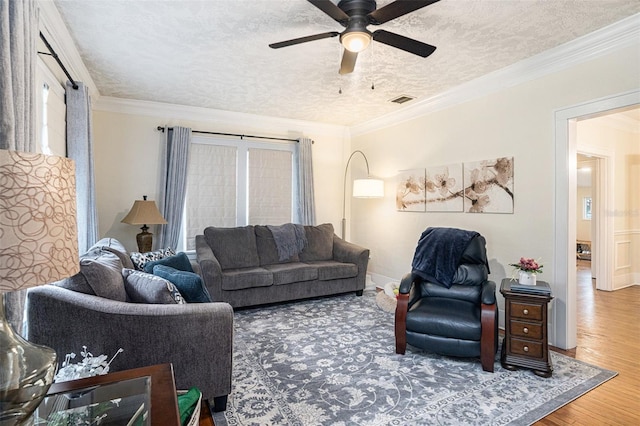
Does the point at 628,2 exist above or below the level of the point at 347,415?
above

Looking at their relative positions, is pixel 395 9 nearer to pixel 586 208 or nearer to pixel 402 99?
pixel 402 99

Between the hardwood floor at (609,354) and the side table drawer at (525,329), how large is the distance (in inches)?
18.3

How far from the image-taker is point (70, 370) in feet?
5.00

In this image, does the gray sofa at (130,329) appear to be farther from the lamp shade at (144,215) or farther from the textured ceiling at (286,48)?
the lamp shade at (144,215)

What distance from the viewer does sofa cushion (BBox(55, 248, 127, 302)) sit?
1932 millimetres

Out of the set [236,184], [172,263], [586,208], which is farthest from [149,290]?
[586,208]

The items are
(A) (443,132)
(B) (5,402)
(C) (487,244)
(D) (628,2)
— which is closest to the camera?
(B) (5,402)

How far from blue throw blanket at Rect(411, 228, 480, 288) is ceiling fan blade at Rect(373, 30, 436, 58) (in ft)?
5.82

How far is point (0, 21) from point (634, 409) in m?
4.07

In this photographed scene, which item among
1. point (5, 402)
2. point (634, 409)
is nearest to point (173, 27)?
point (5, 402)

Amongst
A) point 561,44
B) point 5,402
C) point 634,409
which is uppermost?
point 561,44

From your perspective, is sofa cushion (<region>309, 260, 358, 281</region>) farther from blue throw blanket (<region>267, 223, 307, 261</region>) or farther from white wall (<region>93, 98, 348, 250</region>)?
white wall (<region>93, 98, 348, 250</region>)

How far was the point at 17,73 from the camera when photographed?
156cm

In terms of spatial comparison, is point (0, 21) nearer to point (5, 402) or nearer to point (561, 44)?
point (5, 402)
